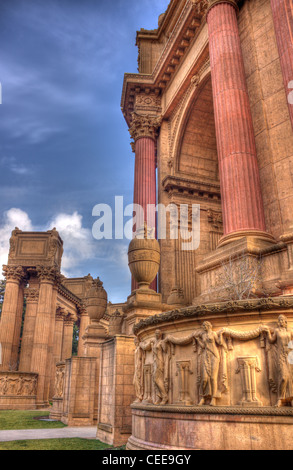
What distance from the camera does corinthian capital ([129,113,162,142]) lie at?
24062mm

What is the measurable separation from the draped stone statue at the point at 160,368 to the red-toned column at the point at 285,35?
25.1 feet

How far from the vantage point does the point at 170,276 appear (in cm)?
2066

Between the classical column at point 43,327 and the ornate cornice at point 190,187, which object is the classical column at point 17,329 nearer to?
the classical column at point 43,327

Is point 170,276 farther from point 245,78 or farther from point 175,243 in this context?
point 245,78

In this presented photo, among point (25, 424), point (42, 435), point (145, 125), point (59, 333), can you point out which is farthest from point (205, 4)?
point (59, 333)

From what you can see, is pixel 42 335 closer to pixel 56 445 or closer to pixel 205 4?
pixel 56 445

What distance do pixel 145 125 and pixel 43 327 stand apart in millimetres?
16774

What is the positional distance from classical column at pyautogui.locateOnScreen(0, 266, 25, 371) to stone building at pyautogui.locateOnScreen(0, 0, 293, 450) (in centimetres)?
9

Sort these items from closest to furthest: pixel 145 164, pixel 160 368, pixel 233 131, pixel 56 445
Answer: pixel 160 368
pixel 56 445
pixel 233 131
pixel 145 164

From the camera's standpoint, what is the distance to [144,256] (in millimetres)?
11977

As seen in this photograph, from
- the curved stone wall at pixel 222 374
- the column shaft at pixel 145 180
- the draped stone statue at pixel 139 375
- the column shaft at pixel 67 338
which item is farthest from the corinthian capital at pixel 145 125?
the column shaft at pixel 67 338

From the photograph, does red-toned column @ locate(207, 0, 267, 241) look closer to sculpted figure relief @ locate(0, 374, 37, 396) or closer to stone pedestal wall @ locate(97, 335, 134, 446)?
stone pedestal wall @ locate(97, 335, 134, 446)

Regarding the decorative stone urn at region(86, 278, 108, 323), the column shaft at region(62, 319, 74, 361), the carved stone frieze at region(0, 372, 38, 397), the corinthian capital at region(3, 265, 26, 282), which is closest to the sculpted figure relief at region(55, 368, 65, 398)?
the decorative stone urn at region(86, 278, 108, 323)

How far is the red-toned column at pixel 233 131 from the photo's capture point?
464 inches
